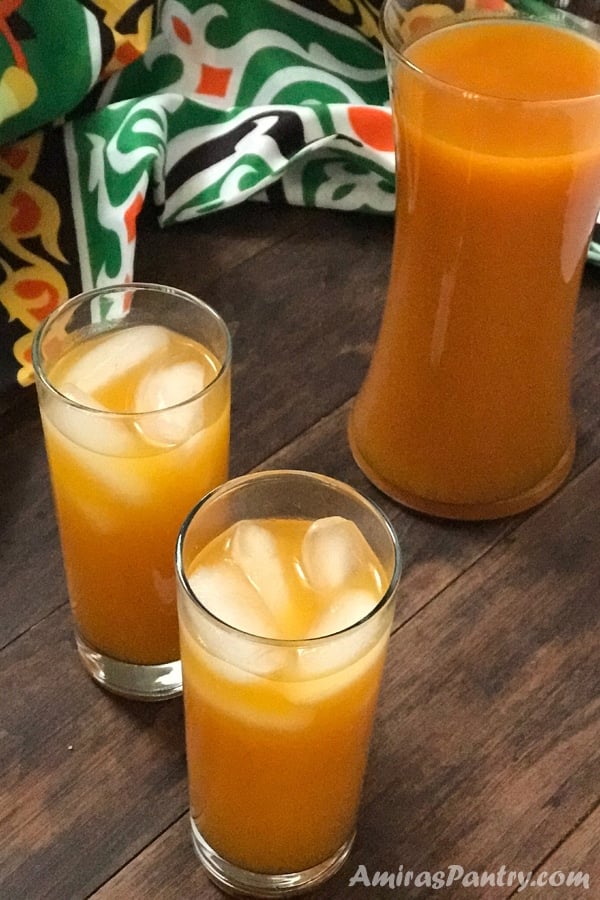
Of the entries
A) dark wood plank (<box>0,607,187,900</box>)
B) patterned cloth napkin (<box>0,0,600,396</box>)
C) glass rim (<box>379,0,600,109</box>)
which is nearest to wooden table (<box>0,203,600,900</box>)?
dark wood plank (<box>0,607,187,900</box>)

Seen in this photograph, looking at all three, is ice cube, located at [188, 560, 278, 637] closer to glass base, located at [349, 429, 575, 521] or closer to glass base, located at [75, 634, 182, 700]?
glass base, located at [75, 634, 182, 700]

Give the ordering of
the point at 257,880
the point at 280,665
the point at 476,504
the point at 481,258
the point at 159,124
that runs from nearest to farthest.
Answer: the point at 280,665 → the point at 257,880 → the point at 481,258 → the point at 476,504 → the point at 159,124

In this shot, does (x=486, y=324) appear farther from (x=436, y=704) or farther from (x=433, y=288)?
(x=436, y=704)

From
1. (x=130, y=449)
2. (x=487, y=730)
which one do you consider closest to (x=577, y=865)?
(x=487, y=730)

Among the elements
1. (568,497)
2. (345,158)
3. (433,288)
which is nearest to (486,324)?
(433,288)

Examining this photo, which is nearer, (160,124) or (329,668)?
(329,668)

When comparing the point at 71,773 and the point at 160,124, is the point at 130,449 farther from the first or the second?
the point at 160,124

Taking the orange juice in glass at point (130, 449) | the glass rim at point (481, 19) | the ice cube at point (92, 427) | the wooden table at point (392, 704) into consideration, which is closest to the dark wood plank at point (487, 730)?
the wooden table at point (392, 704)
